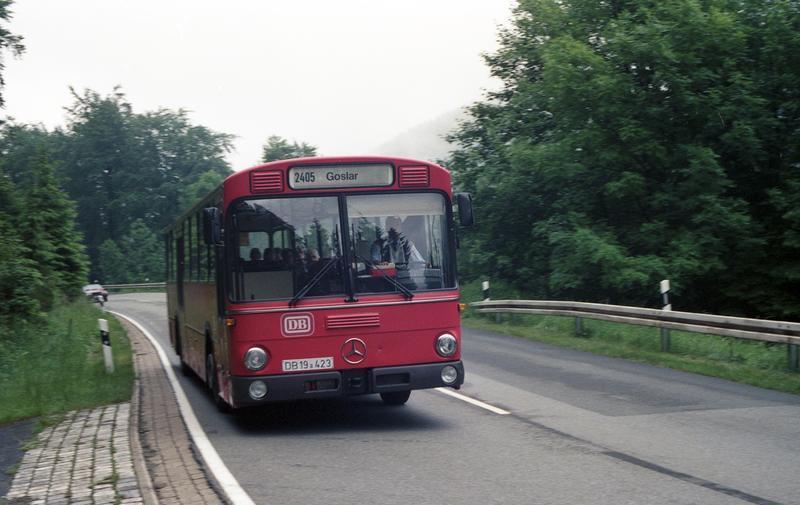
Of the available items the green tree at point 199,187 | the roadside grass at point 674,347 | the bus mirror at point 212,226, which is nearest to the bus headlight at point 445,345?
the bus mirror at point 212,226

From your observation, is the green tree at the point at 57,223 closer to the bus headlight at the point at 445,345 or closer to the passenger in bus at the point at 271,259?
the passenger in bus at the point at 271,259

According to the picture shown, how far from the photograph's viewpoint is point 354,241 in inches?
379

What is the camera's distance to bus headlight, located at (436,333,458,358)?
32.1 ft

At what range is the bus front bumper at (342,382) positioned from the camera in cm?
927

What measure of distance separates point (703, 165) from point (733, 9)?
516cm

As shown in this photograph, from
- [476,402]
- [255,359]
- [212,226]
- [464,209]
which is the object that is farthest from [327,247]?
[476,402]

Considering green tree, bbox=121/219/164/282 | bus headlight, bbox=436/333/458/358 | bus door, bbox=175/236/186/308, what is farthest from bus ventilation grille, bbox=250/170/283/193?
green tree, bbox=121/219/164/282

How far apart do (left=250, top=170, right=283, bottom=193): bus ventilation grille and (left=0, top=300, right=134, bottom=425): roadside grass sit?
14.0ft

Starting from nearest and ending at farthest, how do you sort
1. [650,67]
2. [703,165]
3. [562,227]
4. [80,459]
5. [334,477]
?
[334,477] < [80,459] < [703,165] < [650,67] < [562,227]

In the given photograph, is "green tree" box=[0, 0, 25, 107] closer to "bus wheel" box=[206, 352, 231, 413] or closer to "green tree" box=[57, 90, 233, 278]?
"bus wheel" box=[206, 352, 231, 413]

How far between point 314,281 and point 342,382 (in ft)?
3.42

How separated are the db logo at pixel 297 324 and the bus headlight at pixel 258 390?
527 mm

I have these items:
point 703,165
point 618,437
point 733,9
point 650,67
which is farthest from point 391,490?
point 733,9

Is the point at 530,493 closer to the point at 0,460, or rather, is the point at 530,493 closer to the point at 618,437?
the point at 618,437
